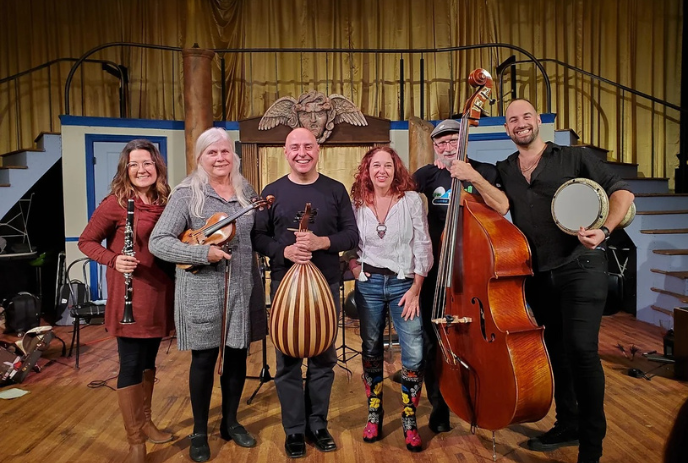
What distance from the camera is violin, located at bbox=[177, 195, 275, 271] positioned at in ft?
8.02

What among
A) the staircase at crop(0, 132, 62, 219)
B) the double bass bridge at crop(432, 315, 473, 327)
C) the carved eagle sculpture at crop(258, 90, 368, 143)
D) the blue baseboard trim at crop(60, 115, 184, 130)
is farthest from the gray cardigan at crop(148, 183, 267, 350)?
the staircase at crop(0, 132, 62, 219)

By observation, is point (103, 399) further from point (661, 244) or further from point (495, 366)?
point (661, 244)

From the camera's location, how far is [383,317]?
2793 mm

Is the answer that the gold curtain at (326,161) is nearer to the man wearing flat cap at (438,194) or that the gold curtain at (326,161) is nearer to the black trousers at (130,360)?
the man wearing flat cap at (438,194)

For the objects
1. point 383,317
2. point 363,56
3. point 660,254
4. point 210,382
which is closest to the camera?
point 210,382

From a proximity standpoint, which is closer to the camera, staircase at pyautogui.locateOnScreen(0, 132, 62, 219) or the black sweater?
the black sweater

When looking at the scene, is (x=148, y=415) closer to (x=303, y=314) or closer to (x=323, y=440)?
(x=323, y=440)

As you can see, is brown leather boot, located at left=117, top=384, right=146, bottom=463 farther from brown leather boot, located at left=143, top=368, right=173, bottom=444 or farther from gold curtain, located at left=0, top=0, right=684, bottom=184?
gold curtain, located at left=0, top=0, right=684, bottom=184

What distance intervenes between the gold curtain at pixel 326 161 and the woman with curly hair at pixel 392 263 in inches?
164

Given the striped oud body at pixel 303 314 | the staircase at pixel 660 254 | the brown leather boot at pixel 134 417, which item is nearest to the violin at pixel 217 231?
the striped oud body at pixel 303 314

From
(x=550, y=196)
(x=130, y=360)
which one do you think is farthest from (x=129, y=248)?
(x=550, y=196)

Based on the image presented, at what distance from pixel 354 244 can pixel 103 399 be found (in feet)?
7.39

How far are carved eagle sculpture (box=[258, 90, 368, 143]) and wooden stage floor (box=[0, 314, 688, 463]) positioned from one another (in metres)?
3.23

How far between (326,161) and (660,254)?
13.2 feet
